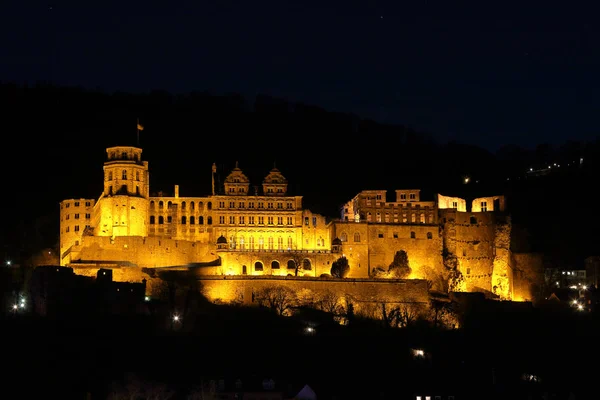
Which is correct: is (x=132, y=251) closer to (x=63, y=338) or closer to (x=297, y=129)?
(x=63, y=338)

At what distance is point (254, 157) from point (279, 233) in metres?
24.9

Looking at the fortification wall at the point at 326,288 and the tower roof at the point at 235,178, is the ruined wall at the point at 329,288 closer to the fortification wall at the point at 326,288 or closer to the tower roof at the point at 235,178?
the fortification wall at the point at 326,288

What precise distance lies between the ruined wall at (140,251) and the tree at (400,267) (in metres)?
14.6

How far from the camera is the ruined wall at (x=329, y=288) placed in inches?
2953

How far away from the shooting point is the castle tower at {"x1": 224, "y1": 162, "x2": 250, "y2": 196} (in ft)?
279

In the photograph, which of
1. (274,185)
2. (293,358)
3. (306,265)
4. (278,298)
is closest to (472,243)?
(306,265)

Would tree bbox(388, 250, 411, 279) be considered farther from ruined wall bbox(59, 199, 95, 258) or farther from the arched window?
ruined wall bbox(59, 199, 95, 258)

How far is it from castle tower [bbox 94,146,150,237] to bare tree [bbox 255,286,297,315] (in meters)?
12.6

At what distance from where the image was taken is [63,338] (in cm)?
6269

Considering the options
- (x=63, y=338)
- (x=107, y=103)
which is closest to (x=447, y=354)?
(x=63, y=338)

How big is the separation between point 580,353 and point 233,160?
1833 inches

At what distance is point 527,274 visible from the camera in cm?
8238

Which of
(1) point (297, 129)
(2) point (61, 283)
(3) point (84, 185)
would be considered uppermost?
(1) point (297, 129)

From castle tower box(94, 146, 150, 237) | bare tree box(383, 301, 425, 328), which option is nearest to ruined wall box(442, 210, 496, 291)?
bare tree box(383, 301, 425, 328)
